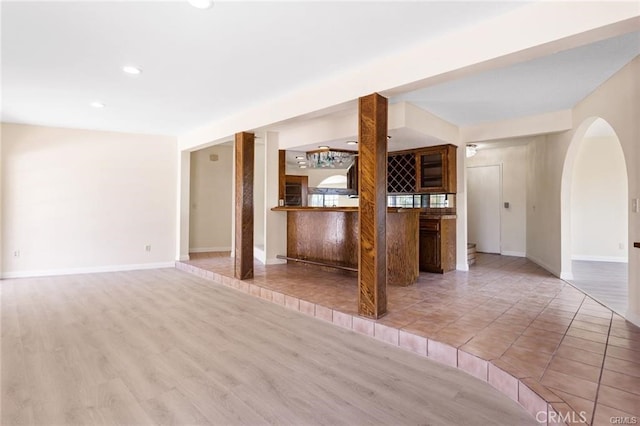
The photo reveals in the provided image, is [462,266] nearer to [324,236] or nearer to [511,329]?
[324,236]

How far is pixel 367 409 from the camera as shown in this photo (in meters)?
1.95

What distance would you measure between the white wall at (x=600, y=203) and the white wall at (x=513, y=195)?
3.21 feet

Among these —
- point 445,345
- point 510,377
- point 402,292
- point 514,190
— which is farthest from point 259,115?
point 514,190

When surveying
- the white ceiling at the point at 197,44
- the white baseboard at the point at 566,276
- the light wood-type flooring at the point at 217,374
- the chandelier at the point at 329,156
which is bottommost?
the light wood-type flooring at the point at 217,374

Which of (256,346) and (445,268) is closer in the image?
(256,346)

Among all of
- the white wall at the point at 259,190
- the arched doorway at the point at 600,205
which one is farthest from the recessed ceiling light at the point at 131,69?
the arched doorway at the point at 600,205

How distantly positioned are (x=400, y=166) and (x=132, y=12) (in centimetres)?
516

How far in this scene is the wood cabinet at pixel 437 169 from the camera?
581 centimetres

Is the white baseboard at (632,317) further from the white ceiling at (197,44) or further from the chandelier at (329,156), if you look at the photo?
the chandelier at (329,156)

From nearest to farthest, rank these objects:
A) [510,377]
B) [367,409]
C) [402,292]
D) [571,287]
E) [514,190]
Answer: [367,409] < [510,377] < [402,292] < [571,287] < [514,190]

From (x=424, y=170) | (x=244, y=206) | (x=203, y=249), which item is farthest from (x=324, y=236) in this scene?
(x=203, y=249)

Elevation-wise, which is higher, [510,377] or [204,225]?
[204,225]

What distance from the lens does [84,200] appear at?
6.11m

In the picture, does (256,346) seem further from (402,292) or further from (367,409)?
(402,292)
